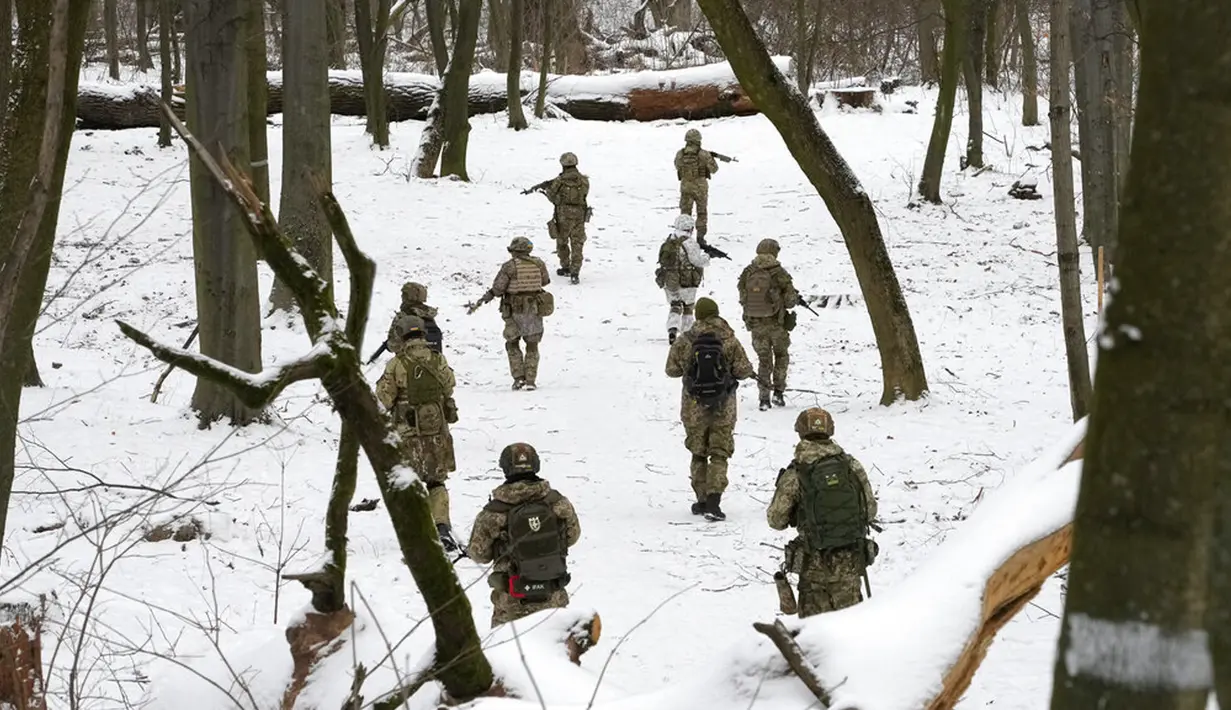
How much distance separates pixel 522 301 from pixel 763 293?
8.80ft

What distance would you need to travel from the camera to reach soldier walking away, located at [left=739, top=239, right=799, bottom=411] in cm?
1288

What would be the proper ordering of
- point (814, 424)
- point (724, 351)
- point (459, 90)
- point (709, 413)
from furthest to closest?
point (459, 90) → point (724, 351) → point (709, 413) → point (814, 424)

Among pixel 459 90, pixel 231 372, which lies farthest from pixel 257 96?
pixel 231 372

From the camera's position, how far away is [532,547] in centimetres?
713

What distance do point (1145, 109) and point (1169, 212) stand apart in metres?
0.19

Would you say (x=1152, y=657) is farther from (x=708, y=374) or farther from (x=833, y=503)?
(x=708, y=374)

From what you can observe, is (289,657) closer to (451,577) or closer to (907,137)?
(451,577)

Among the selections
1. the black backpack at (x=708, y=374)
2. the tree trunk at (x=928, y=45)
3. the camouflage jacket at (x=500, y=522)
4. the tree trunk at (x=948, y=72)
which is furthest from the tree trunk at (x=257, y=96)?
the tree trunk at (x=928, y=45)

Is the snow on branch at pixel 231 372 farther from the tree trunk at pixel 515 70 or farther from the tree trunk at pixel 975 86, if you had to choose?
the tree trunk at pixel 515 70

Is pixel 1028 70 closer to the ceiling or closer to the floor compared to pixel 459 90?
closer to the ceiling

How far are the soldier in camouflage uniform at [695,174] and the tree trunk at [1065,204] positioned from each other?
935 centimetres

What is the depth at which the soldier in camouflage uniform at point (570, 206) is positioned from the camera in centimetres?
1750

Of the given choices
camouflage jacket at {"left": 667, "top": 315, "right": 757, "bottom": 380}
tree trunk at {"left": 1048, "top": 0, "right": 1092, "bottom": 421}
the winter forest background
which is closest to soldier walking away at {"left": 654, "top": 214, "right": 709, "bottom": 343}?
the winter forest background

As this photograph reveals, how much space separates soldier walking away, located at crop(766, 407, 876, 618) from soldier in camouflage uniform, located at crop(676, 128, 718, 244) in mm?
11800
